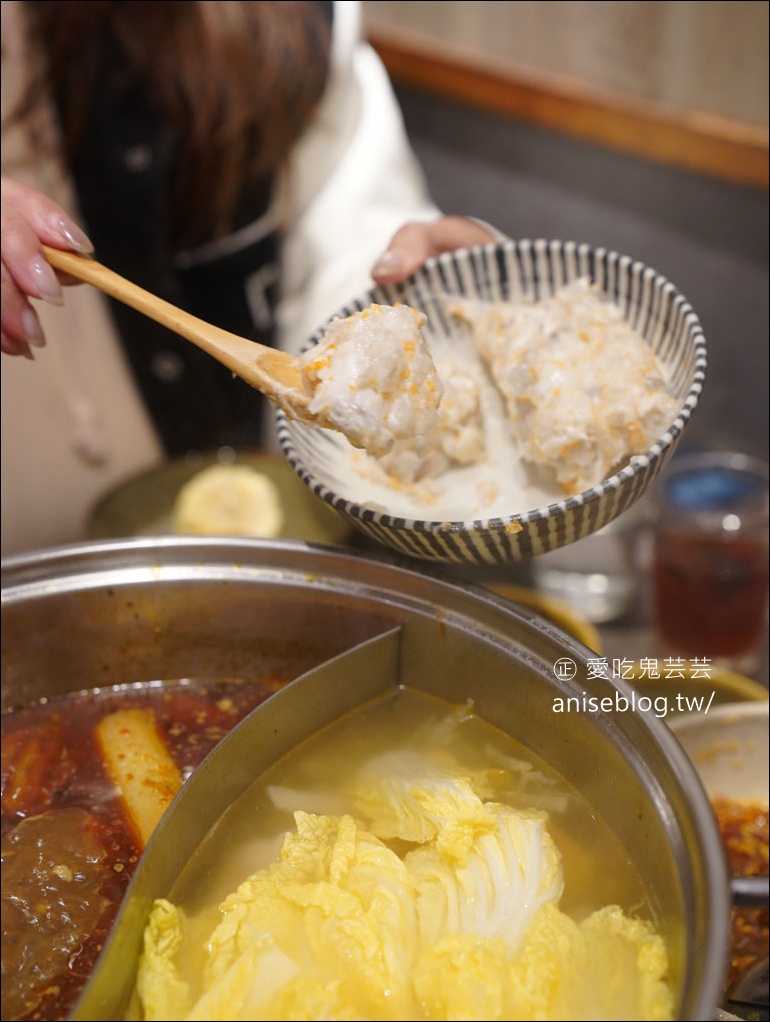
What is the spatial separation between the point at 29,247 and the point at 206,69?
131 cm

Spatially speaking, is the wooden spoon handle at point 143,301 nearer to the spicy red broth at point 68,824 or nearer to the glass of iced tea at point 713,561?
the spicy red broth at point 68,824

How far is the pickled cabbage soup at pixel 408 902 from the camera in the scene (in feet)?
3.60

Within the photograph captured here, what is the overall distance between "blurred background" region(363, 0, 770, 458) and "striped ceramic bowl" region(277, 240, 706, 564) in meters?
0.60

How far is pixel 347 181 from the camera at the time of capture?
252 cm

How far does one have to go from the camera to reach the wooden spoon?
1.30 meters

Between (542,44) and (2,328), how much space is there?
2.01 m

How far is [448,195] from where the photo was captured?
3703mm

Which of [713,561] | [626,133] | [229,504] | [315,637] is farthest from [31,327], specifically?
[626,133]

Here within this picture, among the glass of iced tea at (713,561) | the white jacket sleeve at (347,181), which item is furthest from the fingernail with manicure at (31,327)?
the glass of iced tea at (713,561)

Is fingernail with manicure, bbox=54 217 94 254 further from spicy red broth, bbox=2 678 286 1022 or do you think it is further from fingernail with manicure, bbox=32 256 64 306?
spicy red broth, bbox=2 678 286 1022

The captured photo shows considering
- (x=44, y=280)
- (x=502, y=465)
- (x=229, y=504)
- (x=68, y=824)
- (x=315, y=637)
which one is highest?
(x=44, y=280)

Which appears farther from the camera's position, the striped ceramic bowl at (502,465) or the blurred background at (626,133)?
the blurred background at (626,133)

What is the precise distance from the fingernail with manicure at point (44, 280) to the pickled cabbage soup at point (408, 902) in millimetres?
787

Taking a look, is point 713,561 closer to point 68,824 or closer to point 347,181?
point 347,181
